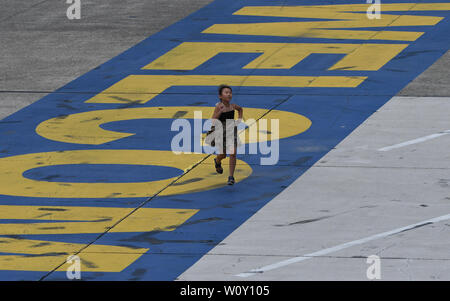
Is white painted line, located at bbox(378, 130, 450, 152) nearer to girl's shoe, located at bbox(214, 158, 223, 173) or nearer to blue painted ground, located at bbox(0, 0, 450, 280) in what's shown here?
blue painted ground, located at bbox(0, 0, 450, 280)

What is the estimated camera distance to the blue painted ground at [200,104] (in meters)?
13.3

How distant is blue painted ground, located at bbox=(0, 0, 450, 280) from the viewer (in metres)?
13.3

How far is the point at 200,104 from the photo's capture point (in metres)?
19.5

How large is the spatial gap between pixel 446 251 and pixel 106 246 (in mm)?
3870

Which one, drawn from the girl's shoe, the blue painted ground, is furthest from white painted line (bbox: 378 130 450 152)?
the girl's shoe

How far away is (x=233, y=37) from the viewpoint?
24297mm

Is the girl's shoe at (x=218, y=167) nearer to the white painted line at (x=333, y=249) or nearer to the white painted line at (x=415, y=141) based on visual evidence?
the white painted line at (x=415, y=141)

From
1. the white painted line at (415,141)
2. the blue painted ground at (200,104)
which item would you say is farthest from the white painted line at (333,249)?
the white painted line at (415,141)

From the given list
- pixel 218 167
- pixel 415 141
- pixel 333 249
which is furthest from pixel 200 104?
pixel 333 249

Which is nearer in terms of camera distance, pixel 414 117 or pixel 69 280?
Result: pixel 69 280

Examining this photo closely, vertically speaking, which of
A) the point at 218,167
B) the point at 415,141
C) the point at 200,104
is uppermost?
the point at 200,104

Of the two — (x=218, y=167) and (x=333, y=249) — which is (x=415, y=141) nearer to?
(x=218, y=167)
